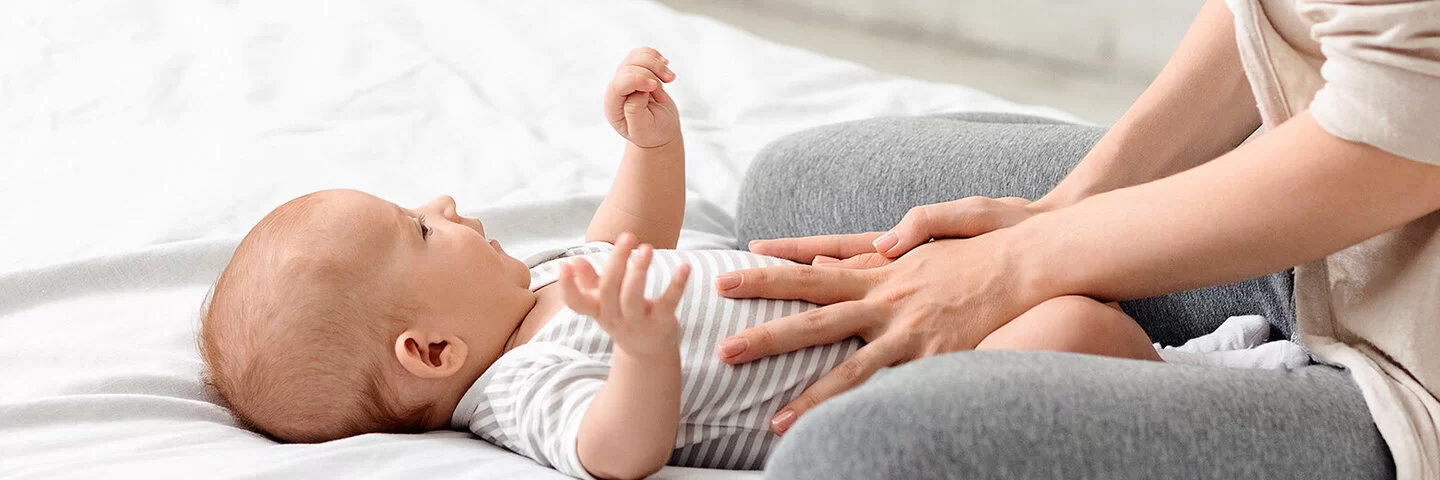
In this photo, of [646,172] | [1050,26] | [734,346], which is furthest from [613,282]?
[1050,26]

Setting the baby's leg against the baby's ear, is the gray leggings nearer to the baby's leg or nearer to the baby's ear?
the baby's leg

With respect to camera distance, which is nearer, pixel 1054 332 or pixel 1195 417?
pixel 1195 417

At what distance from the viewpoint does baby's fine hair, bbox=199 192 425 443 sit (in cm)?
101

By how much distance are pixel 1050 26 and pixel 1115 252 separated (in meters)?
2.19

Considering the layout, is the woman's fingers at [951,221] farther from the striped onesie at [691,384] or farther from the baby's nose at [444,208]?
the baby's nose at [444,208]

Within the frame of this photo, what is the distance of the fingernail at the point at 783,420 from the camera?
3.15ft

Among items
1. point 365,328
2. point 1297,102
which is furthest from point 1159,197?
point 365,328

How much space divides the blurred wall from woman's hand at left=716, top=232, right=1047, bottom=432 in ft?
6.47

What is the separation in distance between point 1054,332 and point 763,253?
361mm

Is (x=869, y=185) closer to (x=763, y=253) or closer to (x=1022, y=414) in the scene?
(x=763, y=253)

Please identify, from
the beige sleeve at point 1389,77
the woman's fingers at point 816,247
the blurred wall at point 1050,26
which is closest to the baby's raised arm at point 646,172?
the woman's fingers at point 816,247

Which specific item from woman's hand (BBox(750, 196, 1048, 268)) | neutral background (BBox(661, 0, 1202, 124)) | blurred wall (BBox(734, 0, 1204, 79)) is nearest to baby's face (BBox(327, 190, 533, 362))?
woman's hand (BBox(750, 196, 1048, 268))

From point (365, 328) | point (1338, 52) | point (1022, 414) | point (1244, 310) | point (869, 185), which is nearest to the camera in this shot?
point (1022, 414)

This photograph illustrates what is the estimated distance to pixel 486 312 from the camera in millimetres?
1092
